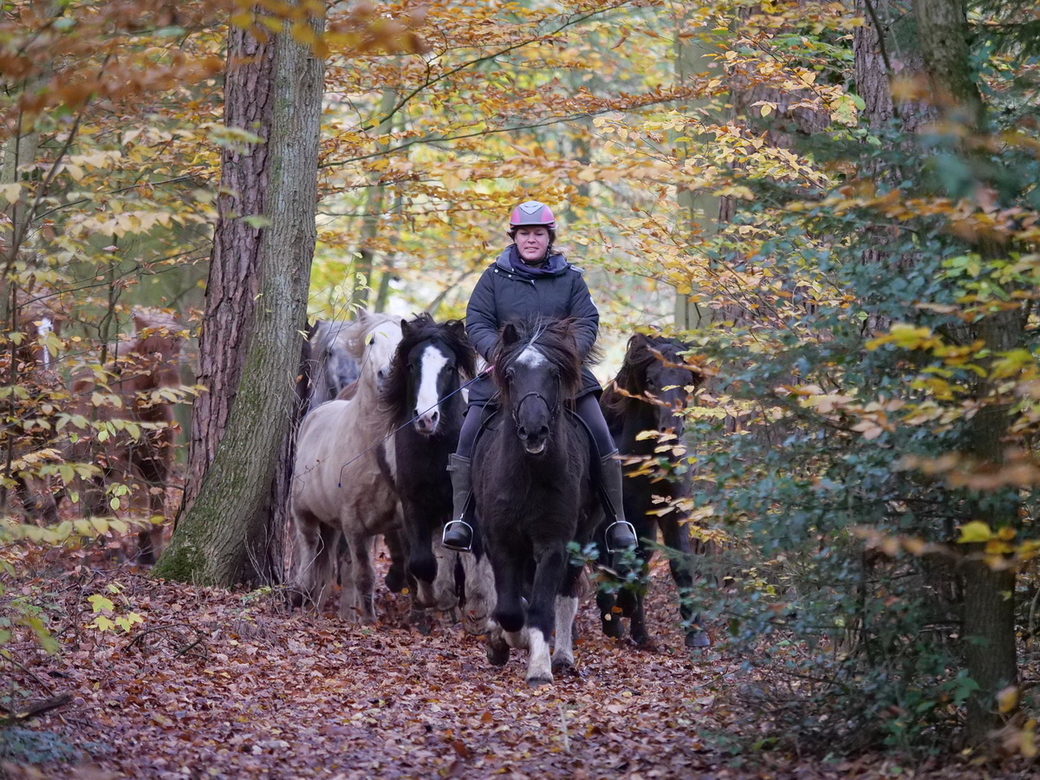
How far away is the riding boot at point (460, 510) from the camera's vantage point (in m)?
8.45

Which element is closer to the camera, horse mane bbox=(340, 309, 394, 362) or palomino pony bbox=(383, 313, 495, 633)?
palomino pony bbox=(383, 313, 495, 633)

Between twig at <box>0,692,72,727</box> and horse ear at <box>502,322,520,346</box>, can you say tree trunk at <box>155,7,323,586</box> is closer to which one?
horse ear at <box>502,322,520,346</box>

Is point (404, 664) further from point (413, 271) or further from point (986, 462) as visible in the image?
point (413, 271)

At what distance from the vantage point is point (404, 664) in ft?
28.1

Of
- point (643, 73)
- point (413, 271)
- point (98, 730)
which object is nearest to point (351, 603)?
point (98, 730)

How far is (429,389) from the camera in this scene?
9703 millimetres

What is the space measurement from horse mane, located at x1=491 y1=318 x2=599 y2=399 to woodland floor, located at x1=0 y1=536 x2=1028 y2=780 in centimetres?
203

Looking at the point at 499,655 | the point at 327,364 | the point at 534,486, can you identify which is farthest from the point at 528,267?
the point at 327,364

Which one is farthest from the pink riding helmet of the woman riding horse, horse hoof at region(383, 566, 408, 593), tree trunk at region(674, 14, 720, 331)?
tree trunk at region(674, 14, 720, 331)

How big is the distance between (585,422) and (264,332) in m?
3.21

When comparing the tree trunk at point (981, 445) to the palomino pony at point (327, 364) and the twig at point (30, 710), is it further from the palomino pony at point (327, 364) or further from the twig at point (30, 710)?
the palomino pony at point (327, 364)

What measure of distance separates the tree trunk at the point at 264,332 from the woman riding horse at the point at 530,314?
6.73ft

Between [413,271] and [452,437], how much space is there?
17056 millimetres

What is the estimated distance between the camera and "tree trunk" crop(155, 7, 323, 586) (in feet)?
33.2
